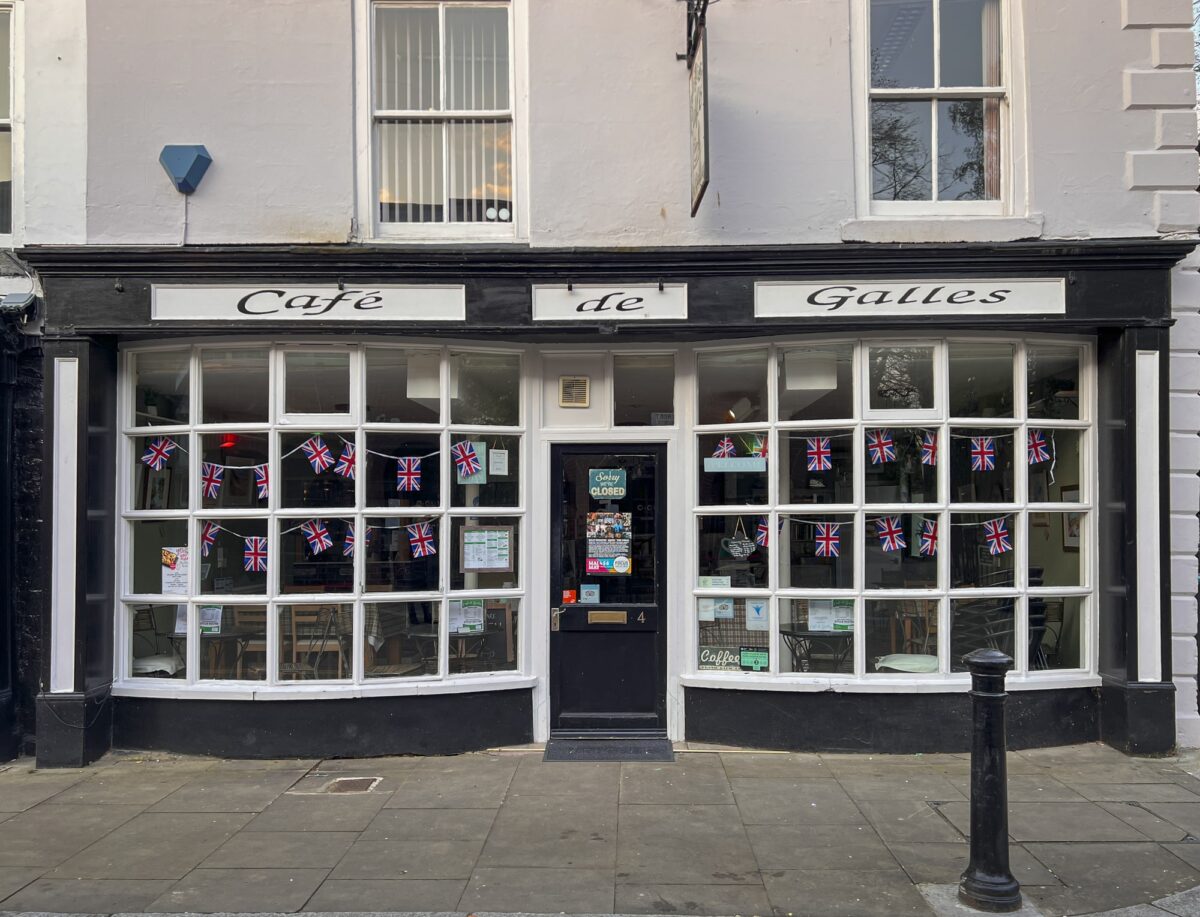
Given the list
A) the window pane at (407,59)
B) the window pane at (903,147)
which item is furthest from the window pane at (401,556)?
the window pane at (903,147)

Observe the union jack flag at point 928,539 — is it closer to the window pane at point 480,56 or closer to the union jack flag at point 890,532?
the union jack flag at point 890,532

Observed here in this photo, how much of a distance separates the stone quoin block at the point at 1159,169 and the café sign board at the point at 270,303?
5709 mm

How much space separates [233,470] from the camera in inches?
289

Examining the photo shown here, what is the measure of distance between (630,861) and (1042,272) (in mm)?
5222

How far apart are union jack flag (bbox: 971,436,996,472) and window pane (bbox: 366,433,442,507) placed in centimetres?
424

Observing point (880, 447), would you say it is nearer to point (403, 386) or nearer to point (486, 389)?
point (486, 389)

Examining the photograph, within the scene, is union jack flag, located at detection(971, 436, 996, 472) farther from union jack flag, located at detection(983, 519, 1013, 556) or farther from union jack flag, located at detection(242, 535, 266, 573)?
union jack flag, located at detection(242, 535, 266, 573)

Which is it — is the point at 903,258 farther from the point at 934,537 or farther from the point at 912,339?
the point at 934,537

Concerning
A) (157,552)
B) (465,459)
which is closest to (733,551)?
(465,459)

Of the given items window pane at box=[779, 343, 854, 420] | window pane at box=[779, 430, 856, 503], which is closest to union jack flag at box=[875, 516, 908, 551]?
window pane at box=[779, 430, 856, 503]

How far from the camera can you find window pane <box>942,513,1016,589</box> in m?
7.30

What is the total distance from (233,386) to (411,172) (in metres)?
2.24

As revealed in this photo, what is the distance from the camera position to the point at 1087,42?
7.23m

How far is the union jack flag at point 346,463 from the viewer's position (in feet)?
23.9
